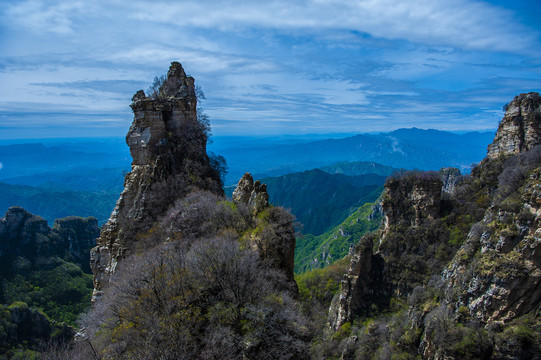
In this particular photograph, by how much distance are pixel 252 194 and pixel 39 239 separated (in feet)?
286

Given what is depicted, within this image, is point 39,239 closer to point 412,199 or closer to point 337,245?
point 412,199

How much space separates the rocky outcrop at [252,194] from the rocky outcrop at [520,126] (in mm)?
54276

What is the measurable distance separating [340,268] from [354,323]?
2391cm

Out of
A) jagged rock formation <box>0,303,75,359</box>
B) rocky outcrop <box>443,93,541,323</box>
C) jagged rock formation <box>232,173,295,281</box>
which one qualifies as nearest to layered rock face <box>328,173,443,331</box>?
rocky outcrop <box>443,93,541,323</box>

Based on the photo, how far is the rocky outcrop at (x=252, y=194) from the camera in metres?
Result: 23.6

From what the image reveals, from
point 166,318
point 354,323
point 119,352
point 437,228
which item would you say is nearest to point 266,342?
point 166,318

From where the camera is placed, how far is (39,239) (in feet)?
275

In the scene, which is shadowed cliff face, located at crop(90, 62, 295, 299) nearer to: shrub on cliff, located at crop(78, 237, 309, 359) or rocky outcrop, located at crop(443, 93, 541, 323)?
shrub on cliff, located at crop(78, 237, 309, 359)

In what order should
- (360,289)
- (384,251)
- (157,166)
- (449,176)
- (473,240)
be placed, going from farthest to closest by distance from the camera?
(449,176) < (384,251) < (360,289) < (473,240) < (157,166)

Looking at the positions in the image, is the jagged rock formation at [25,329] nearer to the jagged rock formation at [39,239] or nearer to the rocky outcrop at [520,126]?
the jagged rock formation at [39,239]

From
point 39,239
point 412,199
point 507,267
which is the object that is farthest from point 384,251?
point 39,239

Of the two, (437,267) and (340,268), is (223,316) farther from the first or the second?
(340,268)

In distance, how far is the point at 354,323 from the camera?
46.1 meters

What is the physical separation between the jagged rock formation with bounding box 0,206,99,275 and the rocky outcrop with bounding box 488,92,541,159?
110m
